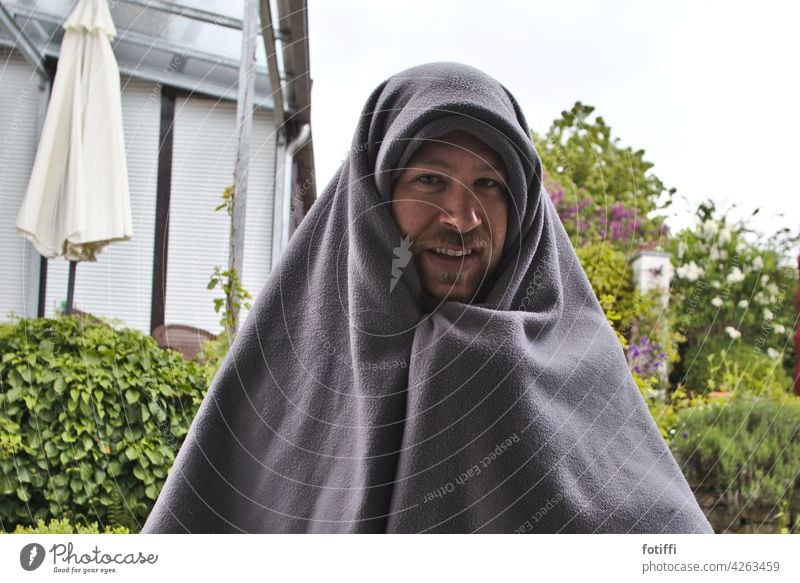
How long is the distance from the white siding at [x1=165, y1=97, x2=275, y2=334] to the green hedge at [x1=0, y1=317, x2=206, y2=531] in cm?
17

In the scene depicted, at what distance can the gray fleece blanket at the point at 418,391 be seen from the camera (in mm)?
798

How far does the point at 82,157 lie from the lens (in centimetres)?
161

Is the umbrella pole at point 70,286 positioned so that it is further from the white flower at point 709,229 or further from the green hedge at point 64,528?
the white flower at point 709,229

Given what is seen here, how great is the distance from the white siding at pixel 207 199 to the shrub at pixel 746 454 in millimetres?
1036

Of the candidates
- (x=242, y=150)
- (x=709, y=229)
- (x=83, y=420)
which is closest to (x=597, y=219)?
(x=709, y=229)

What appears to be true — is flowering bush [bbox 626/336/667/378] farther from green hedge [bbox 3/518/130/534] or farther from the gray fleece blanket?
green hedge [bbox 3/518/130/534]

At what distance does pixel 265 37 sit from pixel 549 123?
59 centimetres

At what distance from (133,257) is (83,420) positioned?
13.3 inches

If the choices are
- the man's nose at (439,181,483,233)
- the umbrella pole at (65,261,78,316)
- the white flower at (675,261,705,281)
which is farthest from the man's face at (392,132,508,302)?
the white flower at (675,261,705,281)

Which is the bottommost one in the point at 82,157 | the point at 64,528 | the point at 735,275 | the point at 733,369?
the point at 64,528

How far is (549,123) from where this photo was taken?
1444 millimetres

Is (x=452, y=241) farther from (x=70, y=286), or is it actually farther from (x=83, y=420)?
(x=70, y=286)
